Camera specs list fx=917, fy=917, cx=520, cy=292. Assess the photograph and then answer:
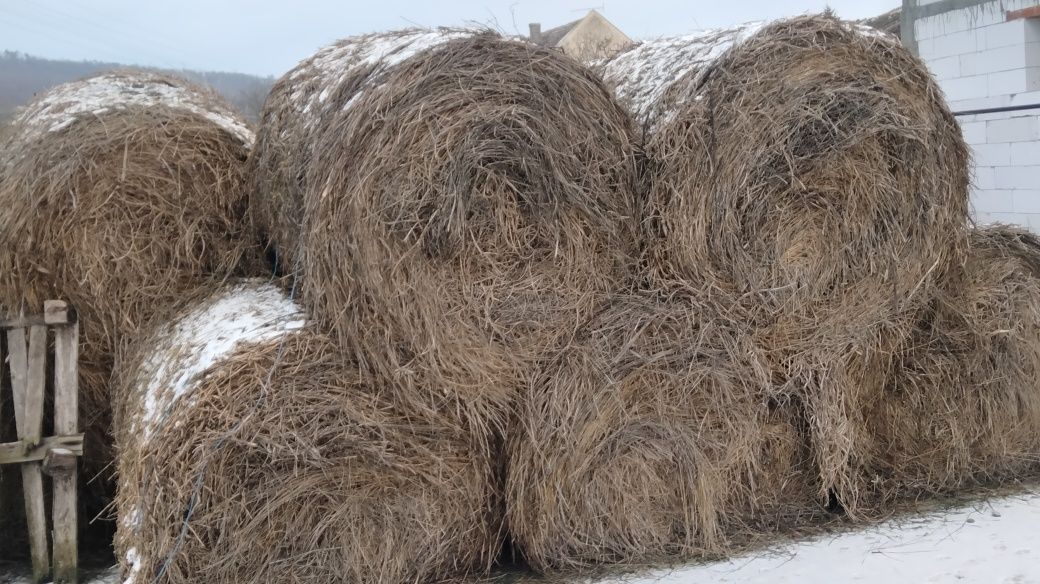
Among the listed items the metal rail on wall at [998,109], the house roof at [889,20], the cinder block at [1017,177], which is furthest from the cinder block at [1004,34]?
the cinder block at [1017,177]

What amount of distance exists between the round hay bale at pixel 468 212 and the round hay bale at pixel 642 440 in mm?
194

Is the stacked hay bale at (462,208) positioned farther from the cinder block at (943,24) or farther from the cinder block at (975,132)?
the cinder block at (943,24)

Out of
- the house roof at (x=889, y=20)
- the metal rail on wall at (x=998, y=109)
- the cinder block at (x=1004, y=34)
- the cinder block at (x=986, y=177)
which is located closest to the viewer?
the metal rail on wall at (x=998, y=109)

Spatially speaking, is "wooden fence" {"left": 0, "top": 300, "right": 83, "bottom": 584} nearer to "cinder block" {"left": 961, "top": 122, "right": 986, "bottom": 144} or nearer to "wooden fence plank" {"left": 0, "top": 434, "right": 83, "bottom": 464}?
"wooden fence plank" {"left": 0, "top": 434, "right": 83, "bottom": 464}

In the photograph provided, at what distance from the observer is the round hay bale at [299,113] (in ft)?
11.1

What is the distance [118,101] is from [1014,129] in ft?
17.8

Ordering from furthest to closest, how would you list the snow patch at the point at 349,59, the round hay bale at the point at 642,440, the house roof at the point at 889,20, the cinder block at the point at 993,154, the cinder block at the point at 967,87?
1. the house roof at the point at 889,20
2. the cinder block at the point at 967,87
3. the cinder block at the point at 993,154
4. the round hay bale at the point at 642,440
5. the snow patch at the point at 349,59

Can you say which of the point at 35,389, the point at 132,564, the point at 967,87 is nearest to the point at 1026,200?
the point at 967,87

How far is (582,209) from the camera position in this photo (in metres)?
3.54

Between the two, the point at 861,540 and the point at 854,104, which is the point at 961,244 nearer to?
the point at 854,104

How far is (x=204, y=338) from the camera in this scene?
342 centimetres

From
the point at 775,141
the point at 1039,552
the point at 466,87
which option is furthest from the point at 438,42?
the point at 1039,552

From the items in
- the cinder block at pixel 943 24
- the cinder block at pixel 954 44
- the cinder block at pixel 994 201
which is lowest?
the cinder block at pixel 994 201

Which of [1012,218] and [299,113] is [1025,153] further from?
[299,113]
